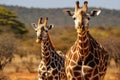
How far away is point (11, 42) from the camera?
29062 millimetres

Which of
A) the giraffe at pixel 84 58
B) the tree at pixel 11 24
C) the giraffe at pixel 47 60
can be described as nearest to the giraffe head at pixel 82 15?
the giraffe at pixel 84 58

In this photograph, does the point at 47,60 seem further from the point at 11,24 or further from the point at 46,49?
the point at 11,24

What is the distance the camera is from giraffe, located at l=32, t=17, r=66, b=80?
1430 centimetres

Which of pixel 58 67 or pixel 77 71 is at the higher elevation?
pixel 77 71

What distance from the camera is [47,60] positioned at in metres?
14.7

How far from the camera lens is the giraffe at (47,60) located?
14300 millimetres

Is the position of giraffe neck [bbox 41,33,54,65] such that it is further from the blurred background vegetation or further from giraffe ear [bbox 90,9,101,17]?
the blurred background vegetation

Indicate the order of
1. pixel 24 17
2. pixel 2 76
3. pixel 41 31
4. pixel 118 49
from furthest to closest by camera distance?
1. pixel 24 17
2. pixel 118 49
3. pixel 2 76
4. pixel 41 31

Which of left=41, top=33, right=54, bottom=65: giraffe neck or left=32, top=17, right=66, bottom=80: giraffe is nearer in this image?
left=32, top=17, right=66, bottom=80: giraffe

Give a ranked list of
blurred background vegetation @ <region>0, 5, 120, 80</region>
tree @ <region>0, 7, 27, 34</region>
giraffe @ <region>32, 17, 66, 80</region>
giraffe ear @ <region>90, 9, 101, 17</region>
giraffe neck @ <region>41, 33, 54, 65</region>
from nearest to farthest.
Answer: giraffe ear @ <region>90, 9, 101, 17</region> < giraffe @ <region>32, 17, 66, 80</region> < giraffe neck @ <region>41, 33, 54, 65</region> < blurred background vegetation @ <region>0, 5, 120, 80</region> < tree @ <region>0, 7, 27, 34</region>

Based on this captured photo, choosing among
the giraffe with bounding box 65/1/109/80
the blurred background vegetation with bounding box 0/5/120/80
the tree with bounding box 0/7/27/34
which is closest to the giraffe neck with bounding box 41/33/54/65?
the giraffe with bounding box 65/1/109/80

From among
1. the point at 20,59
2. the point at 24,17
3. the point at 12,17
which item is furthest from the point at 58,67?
the point at 24,17

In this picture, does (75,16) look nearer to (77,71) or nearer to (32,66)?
(77,71)

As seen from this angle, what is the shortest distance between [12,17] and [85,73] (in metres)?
44.9
